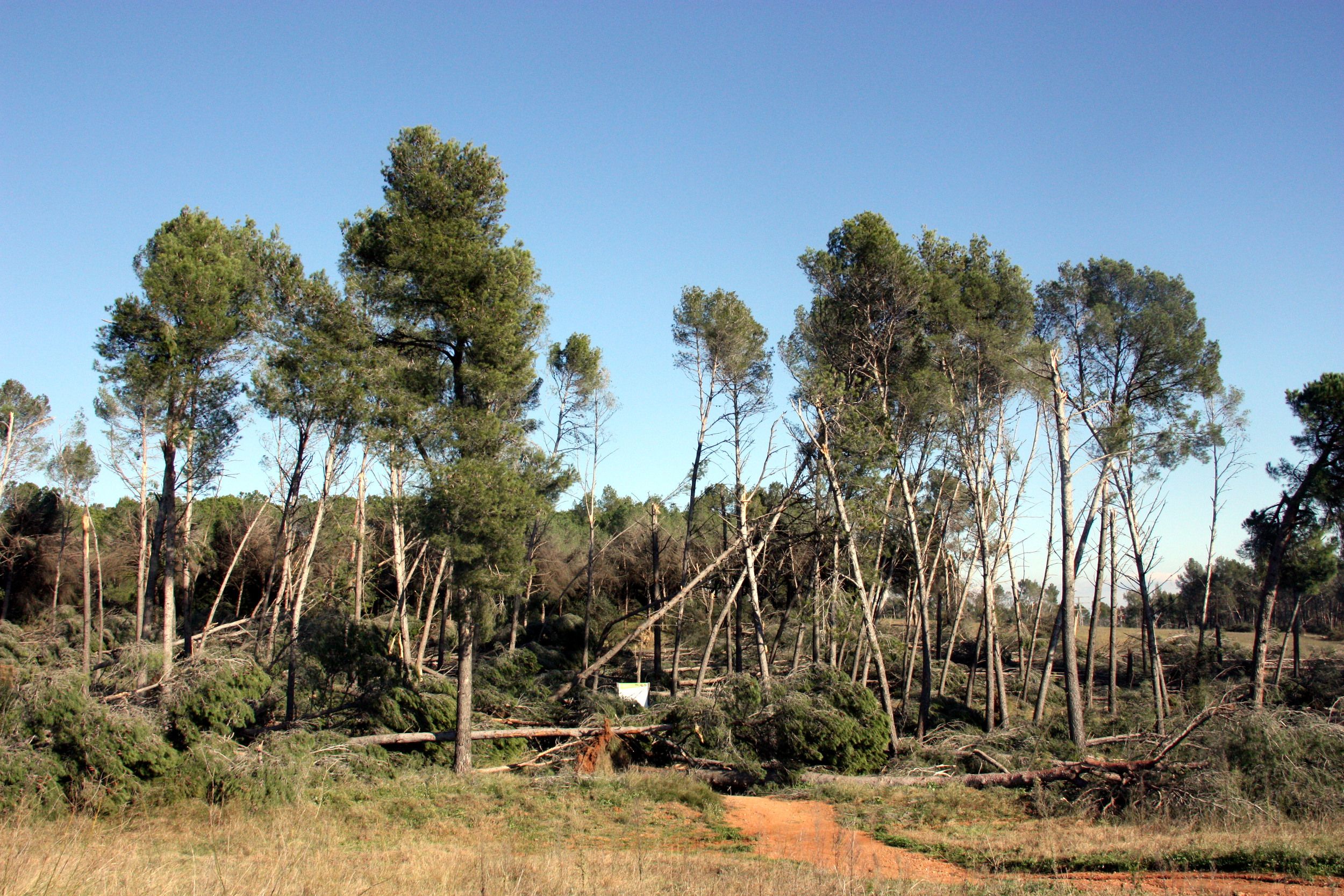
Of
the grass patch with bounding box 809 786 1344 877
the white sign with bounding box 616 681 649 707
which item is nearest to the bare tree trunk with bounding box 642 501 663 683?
the white sign with bounding box 616 681 649 707

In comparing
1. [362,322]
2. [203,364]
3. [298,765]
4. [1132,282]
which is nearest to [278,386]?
[203,364]

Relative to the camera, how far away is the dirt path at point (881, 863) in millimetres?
7230

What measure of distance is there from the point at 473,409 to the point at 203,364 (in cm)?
630

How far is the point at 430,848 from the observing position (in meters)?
8.84

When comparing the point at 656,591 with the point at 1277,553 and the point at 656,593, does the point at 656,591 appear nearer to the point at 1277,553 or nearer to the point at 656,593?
the point at 656,593

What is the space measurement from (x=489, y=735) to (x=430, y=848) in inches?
257

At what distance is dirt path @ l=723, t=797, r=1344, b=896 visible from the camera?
7.23 meters

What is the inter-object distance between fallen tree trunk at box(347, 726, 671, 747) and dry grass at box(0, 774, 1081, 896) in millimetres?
1410

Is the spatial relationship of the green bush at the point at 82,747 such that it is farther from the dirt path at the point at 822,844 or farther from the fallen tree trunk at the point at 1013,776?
the fallen tree trunk at the point at 1013,776

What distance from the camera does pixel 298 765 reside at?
39.7 ft

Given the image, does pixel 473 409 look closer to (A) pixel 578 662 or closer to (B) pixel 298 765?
(B) pixel 298 765

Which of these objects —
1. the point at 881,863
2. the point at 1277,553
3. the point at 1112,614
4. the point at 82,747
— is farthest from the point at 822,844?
the point at 1112,614

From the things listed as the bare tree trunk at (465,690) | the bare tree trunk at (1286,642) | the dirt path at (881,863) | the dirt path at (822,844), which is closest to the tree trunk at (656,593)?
the bare tree trunk at (465,690)

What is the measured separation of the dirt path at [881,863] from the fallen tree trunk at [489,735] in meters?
3.74
